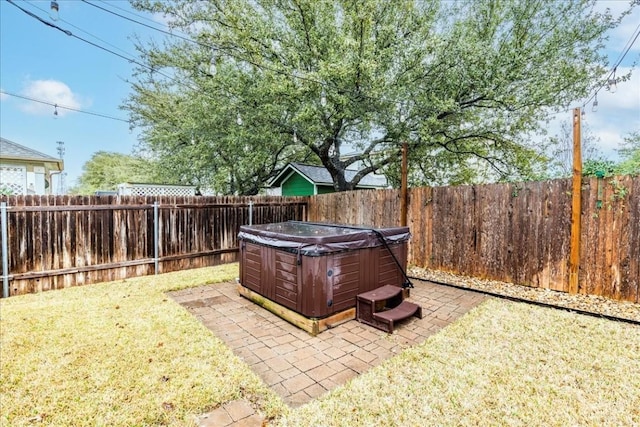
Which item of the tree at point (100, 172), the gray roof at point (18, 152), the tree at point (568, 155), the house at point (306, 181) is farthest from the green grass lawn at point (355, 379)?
the tree at point (100, 172)

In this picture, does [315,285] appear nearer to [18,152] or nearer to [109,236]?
[109,236]

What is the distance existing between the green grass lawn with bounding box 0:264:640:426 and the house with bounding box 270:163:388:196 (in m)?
8.58

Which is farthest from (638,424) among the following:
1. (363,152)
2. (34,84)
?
(34,84)

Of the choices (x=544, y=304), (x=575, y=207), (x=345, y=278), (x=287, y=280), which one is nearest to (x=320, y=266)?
(x=345, y=278)

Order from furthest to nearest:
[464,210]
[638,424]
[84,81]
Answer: [84,81] → [464,210] → [638,424]

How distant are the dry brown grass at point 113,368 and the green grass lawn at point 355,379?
1 centimetres

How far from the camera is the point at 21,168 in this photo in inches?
316

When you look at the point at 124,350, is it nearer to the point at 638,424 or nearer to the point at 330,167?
the point at 638,424

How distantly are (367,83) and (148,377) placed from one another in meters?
7.41

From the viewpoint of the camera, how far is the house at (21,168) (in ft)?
24.8

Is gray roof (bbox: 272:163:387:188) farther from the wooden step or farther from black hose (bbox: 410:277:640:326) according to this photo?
the wooden step

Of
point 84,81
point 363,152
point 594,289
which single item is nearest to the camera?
point 594,289

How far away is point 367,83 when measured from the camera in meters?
7.52

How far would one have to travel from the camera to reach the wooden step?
329cm
